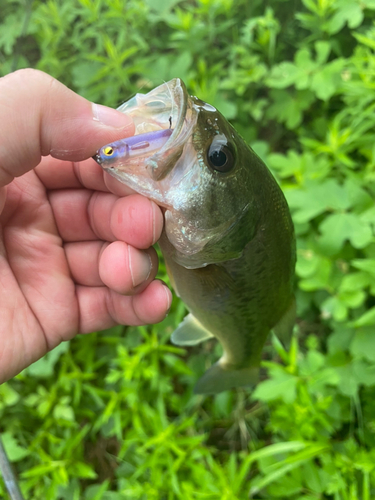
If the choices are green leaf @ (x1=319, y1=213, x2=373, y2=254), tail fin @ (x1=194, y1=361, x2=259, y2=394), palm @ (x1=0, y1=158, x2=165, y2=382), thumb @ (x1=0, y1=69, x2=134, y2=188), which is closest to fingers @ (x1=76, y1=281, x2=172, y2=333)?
palm @ (x1=0, y1=158, x2=165, y2=382)

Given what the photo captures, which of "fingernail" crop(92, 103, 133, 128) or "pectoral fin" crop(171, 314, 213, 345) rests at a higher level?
"fingernail" crop(92, 103, 133, 128)

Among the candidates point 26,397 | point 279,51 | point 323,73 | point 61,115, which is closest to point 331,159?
point 323,73

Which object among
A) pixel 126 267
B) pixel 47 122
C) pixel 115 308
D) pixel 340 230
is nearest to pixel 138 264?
pixel 126 267

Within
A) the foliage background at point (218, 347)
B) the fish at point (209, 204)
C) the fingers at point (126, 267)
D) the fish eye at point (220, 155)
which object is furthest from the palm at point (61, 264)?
the foliage background at point (218, 347)

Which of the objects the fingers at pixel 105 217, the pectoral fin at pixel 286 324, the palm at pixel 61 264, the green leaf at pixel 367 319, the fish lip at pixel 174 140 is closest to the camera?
the fish lip at pixel 174 140

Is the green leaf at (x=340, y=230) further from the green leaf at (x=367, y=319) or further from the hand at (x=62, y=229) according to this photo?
the hand at (x=62, y=229)

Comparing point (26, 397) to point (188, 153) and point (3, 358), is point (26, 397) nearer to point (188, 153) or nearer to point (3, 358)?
point (3, 358)

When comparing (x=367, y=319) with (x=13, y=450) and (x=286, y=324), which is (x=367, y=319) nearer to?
(x=286, y=324)

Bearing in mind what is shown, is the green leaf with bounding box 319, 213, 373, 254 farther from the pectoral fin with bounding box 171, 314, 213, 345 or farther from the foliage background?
the pectoral fin with bounding box 171, 314, 213, 345
